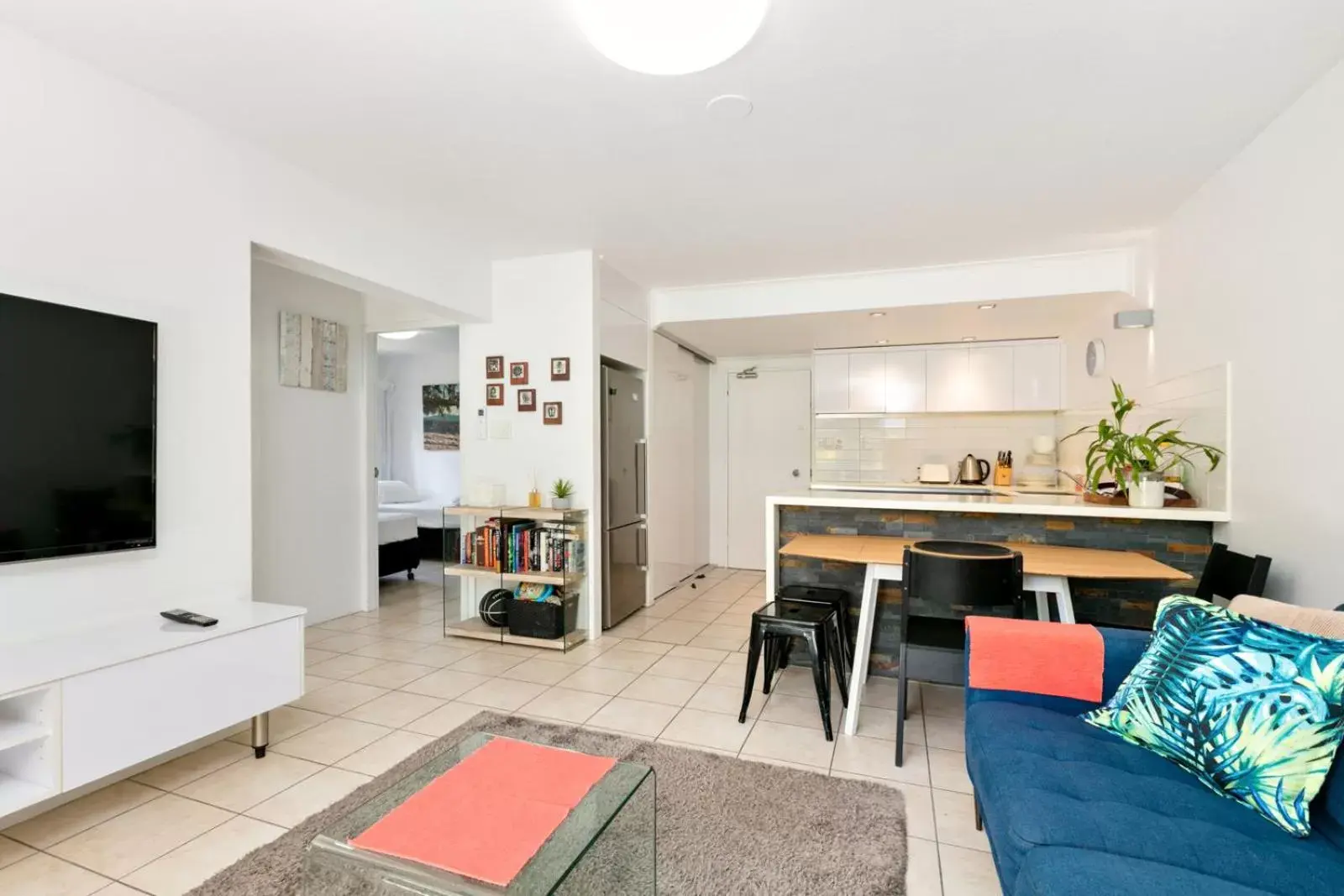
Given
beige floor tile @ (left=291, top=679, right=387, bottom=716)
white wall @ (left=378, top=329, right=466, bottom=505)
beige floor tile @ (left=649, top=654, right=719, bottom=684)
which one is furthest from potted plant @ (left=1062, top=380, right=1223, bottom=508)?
white wall @ (left=378, top=329, right=466, bottom=505)

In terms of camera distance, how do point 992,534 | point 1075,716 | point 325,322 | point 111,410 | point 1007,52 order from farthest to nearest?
point 325,322, point 992,534, point 111,410, point 1007,52, point 1075,716

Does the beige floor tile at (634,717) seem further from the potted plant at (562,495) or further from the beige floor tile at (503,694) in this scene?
the potted plant at (562,495)

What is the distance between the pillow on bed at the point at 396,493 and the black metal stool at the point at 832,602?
5.26 metres

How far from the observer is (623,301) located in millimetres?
4543

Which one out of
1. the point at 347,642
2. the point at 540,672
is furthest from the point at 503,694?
the point at 347,642

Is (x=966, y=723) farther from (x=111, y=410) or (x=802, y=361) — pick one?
(x=802, y=361)

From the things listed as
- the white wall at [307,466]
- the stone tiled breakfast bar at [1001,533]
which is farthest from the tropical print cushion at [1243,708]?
the white wall at [307,466]

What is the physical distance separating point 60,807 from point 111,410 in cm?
135

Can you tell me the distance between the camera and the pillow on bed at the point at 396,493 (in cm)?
701

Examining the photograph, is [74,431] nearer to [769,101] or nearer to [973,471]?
[769,101]

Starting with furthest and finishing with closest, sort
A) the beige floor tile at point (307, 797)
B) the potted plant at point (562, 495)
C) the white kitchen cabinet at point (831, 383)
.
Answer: the white kitchen cabinet at point (831, 383) < the potted plant at point (562, 495) < the beige floor tile at point (307, 797)

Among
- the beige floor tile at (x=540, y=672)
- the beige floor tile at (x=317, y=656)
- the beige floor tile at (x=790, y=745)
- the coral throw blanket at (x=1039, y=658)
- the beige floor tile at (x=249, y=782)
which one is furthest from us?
the beige floor tile at (x=317, y=656)

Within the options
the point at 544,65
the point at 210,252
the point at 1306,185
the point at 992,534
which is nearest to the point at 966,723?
the point at 992,534

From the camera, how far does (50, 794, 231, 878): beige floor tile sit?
1.84 m
